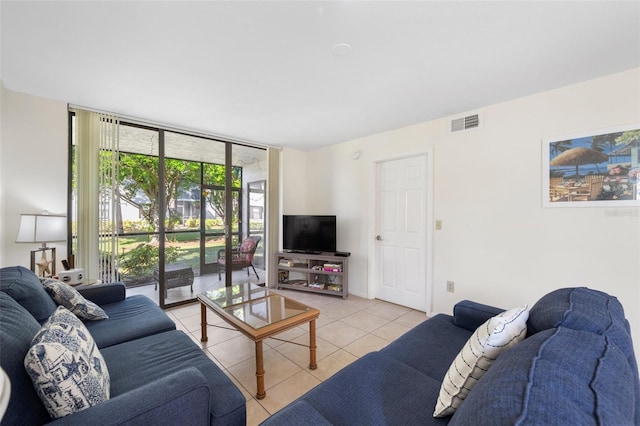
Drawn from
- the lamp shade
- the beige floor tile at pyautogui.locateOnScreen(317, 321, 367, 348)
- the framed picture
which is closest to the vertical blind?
the lamp shade

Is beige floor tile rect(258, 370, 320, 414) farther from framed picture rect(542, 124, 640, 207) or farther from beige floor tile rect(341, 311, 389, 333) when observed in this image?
framed picture rect(542, 124, 640, 207)

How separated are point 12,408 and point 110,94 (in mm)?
2494

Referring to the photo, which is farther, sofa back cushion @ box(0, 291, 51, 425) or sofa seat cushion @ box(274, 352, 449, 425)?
sofa seat cushion @ box(274, 352, 449, 425)

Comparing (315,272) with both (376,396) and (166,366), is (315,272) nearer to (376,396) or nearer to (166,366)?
(166,366)

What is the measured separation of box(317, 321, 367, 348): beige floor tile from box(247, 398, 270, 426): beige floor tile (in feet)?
3.12

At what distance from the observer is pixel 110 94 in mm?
2373

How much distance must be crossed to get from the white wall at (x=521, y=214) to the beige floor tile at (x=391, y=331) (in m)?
0.59

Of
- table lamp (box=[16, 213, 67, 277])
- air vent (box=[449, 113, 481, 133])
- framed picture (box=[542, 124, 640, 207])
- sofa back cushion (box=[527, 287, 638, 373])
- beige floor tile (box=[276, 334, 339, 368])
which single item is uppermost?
air vent (box=[449, 113, 481, 133])

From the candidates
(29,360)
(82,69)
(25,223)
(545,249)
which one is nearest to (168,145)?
(82,69)

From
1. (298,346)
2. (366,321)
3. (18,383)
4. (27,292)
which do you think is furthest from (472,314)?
(27,292)

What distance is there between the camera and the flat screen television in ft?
12.8

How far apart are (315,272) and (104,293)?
2.46 metres

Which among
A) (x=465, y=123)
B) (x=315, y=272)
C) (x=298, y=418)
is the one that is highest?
(x=465, y=123)

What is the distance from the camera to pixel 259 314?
83.3 inches
